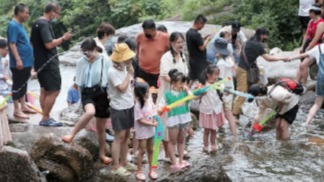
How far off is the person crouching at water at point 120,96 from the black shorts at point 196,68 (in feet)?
8.44

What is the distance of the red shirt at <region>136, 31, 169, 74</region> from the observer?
24.4 ft

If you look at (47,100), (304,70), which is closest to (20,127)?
(47,100)

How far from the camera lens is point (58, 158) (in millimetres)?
6270

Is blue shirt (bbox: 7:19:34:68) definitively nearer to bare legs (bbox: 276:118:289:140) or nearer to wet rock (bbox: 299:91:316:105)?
bare legs (bbox: 276:118:289:140)


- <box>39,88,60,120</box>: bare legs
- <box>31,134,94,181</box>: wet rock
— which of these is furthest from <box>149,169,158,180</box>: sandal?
<box>39,88,60,120</box>: bare legs

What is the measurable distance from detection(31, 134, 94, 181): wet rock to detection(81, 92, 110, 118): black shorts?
54 cm

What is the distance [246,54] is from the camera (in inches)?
351

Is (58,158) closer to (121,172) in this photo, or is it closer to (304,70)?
(121,172)

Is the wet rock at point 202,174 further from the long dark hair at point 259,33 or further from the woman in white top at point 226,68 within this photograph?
the long dark hair at point 259,33

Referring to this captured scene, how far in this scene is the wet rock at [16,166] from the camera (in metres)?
5.69

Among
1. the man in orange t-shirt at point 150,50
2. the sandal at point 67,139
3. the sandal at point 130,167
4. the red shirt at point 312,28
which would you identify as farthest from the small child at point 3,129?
the red shirt at point 312,28

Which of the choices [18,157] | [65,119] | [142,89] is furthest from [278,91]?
[18,157]

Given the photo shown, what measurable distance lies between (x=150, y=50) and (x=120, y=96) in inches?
64.3

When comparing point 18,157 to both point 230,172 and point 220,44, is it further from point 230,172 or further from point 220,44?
point 220,44
